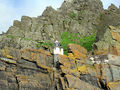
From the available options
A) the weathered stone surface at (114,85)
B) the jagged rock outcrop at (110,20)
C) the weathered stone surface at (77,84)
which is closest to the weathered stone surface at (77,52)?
the weathered stone surface at (77,84)

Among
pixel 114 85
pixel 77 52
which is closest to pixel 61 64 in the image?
pixel 77 52

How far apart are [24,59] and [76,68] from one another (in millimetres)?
9787

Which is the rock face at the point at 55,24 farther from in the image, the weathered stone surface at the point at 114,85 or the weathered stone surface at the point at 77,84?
the weathered stone surface at the point at 114,85

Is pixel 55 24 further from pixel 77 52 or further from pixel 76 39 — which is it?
pixel 77 52

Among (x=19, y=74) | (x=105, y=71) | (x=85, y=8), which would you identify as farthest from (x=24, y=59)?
(x=85, y=8)

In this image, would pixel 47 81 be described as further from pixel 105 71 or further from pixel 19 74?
pixel 105 71

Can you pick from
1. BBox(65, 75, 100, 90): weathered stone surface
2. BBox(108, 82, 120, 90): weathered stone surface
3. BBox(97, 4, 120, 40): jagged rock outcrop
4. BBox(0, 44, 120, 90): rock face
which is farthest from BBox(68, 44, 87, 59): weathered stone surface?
BBox(97, 4, 120, 40): jagged rock outcrop

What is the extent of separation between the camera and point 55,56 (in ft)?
138

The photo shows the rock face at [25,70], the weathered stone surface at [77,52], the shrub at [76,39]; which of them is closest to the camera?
the rock face at [25,70]

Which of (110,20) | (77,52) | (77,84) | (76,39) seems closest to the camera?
(77,84)

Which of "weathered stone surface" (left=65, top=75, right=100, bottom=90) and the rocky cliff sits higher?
the rocky cliff

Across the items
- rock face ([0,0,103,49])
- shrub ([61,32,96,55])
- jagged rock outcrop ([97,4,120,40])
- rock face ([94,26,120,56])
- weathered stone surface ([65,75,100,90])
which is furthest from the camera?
shrub ([61,32,96,55])

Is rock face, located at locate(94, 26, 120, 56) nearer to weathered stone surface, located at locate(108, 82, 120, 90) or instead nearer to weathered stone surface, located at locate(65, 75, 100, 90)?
weathered stone surface, located at locate(108, 82, 120, 90)

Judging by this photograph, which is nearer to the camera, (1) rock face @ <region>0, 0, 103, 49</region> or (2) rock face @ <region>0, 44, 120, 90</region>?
(2) rock face @ <region>0, 44, 120, 90</region>
